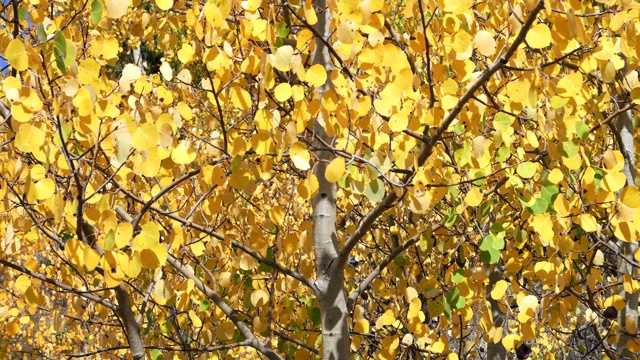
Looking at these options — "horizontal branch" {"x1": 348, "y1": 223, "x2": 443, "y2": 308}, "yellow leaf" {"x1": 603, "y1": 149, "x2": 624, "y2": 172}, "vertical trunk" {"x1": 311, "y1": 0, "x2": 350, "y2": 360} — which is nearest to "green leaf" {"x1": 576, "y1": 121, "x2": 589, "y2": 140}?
"yellow leaf" {"x1": 603, "y1": 149, "x2": 624, "y2": 172}

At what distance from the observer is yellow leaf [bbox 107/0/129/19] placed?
4.28 ft

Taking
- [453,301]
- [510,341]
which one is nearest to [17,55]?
[453,301]

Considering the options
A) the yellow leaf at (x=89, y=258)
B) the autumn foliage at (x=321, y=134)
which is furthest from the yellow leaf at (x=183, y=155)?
the yellow leaf at (x=89, y=258)

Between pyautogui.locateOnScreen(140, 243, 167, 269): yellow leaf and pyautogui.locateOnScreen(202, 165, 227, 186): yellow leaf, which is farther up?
pyautogui.locateOnScreen(202, 165, 227, 186): yellow leaf

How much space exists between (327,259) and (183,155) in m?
0.52

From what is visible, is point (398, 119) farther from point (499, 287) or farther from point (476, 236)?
point (476, 236)

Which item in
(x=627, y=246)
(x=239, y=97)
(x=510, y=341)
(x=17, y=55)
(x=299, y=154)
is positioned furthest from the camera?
(x=627, y=246)

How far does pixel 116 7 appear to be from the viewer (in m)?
1.31

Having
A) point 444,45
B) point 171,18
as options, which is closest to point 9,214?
point 171,18

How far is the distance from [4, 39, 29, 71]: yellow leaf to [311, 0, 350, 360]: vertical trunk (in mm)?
801

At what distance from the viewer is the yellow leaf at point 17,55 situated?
1.11 metres

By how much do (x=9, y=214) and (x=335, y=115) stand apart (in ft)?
2.98

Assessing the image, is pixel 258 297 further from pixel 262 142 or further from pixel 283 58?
pixel 283 58

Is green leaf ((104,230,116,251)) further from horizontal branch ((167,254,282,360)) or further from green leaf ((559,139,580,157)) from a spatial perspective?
green leaf ((559,139,580,157))
